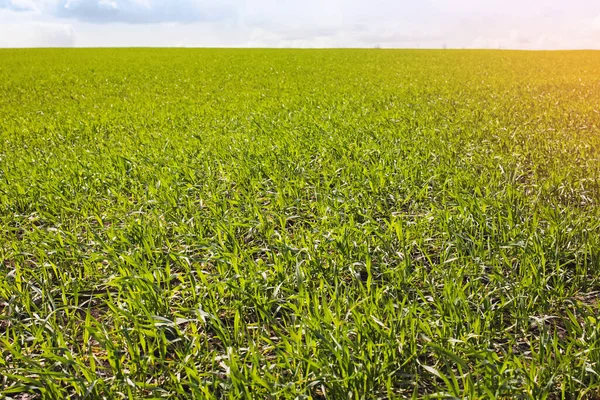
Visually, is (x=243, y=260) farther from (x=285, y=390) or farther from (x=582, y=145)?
(x=582, y=145)

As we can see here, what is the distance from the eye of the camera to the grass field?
8.13 ft

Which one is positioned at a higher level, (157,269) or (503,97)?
(503,97)

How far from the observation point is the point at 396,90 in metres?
14.1

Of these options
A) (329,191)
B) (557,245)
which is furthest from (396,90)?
(557,245)

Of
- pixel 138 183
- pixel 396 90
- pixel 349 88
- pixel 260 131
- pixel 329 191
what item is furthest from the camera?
pixel 349 88

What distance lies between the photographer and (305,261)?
3529 mm

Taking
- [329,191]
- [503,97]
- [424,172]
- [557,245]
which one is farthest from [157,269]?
[503,97]

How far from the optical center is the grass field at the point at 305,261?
2479mm

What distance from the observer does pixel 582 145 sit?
22.6 ft

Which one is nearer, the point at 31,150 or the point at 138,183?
the point at 138,183

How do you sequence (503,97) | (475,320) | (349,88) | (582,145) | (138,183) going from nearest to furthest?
(475,320)
(138,183)
(582,145)
(503,97)
(349,88)

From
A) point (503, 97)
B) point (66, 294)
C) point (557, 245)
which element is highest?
point (503, 97)

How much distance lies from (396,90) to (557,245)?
11.3m

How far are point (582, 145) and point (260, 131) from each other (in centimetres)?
505
